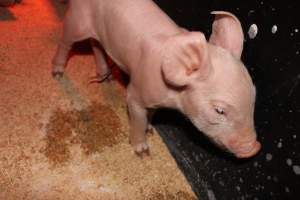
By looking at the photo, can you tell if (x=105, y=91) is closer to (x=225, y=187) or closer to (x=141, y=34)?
(x=141, y=34)

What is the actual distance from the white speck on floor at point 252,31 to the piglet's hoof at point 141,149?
2.75 ft

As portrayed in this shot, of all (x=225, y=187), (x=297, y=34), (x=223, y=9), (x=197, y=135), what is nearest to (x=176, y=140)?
(x=197, y=135)

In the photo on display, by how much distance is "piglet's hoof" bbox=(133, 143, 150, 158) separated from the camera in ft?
7.59

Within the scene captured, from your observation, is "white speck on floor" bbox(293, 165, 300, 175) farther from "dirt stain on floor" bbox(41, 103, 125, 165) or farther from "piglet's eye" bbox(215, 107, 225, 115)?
"dirt stain on floor" bbox(41, 103, 125, 165)

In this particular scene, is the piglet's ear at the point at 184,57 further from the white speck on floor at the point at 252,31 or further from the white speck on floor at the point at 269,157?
the white speck on floor at the point at 269,157

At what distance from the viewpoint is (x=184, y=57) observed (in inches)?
63.2

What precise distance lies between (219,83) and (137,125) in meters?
0.67

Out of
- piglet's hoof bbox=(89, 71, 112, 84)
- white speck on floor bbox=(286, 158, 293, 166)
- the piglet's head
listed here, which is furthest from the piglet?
piglet's hoof bbox=(89, 71, 112, 84)

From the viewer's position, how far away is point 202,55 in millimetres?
1575

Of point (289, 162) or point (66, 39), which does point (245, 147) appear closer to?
point (289, 162)

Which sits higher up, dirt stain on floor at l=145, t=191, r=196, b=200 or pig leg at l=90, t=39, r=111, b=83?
pig leg at l=90, t=39, r=111, b=83

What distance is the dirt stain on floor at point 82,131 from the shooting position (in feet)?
7.48

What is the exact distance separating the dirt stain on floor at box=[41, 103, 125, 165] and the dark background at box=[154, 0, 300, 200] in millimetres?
494

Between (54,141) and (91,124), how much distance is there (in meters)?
0.22
